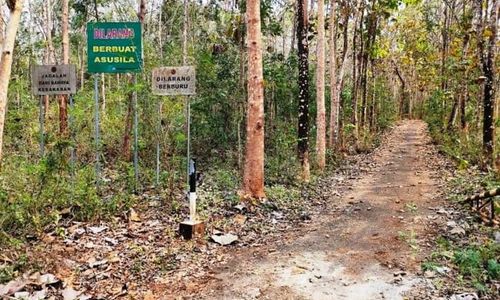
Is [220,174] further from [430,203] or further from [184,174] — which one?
[430,203]

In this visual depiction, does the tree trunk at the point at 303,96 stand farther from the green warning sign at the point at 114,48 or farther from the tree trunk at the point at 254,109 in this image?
the green warning sign at the point at 114,48

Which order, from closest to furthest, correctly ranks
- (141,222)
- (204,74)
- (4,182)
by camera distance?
(4,182) → (141,222) → (204,74)

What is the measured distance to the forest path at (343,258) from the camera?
16.2 feet

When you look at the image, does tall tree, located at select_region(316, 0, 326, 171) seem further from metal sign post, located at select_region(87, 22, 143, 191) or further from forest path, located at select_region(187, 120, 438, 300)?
metal sign post, located at select_region(87, 22, 143, 191)

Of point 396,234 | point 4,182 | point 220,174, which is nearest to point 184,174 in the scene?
point 220,174

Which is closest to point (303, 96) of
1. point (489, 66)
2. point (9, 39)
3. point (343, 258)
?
point (489, 66)

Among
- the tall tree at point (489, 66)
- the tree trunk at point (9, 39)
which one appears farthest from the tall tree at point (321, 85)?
the tree trunk at point (9, 39)

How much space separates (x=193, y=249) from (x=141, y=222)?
1.35 meters

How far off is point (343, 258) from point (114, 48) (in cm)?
534

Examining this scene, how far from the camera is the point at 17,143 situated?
35.9 ft

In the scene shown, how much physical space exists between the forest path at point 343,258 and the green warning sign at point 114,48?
4.18 m

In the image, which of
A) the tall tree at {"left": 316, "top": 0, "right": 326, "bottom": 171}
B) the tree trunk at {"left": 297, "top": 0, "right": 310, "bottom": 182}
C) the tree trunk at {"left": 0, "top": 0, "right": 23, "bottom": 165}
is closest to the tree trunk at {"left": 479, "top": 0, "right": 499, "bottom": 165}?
the tall tree at {"left": 316, "top": 0, "right": 326, "bottom": 171}

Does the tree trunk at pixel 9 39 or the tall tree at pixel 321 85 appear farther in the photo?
the tall tree at pixel 321 85

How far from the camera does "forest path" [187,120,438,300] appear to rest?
494 centimetres
